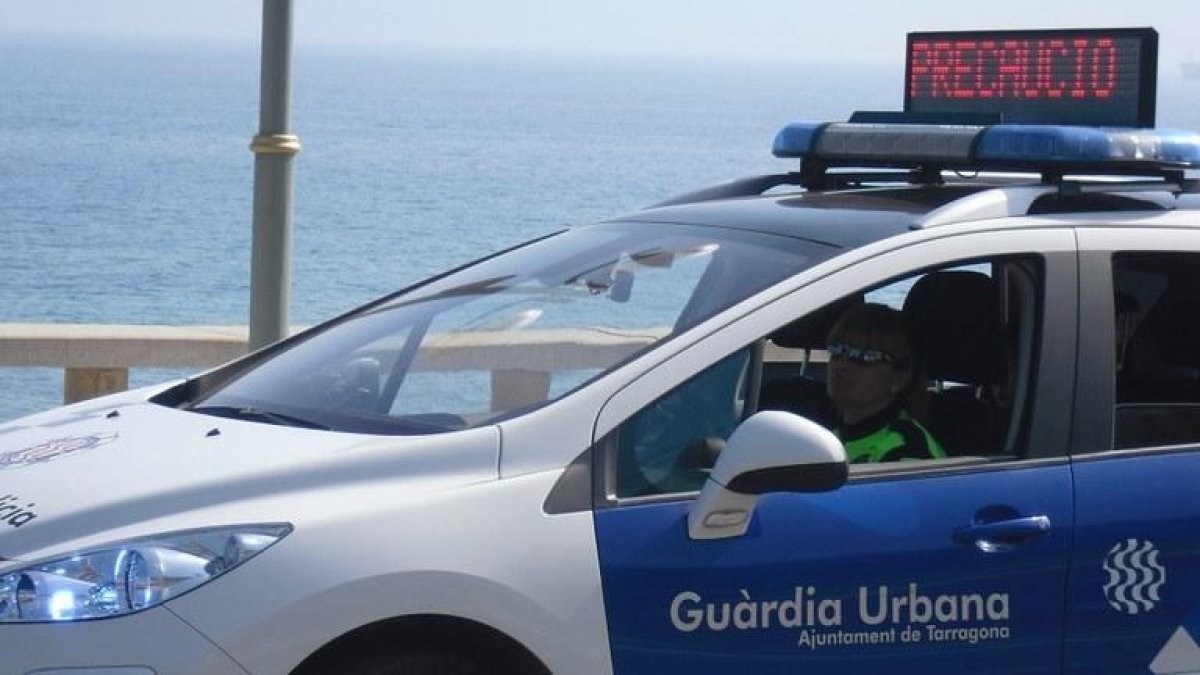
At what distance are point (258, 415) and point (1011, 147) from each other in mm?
1790

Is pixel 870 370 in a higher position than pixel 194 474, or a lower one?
higher

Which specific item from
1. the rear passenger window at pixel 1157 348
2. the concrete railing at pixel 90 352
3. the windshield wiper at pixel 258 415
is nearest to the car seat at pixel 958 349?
the rear passenger window at pixel 1157 348

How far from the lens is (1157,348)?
5418mm

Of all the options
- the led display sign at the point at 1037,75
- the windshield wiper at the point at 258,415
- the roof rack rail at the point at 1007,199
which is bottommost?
the windshield wiper at the point at 258,415

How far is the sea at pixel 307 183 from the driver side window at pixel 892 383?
3797 millimetres

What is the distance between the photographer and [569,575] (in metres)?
4.24

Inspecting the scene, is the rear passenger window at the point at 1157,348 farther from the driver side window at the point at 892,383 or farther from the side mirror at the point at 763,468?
the side mirror at the point at 763,468

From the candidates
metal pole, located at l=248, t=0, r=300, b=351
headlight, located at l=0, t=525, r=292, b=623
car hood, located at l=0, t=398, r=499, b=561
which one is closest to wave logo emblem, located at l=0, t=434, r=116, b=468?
car hood, located at l=0, t=398, r=499, b=561

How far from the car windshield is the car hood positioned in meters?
0.17

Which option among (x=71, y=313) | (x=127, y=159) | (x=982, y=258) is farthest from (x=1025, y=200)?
(x=127, y=159)

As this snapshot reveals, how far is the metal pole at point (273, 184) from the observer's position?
7340 mm

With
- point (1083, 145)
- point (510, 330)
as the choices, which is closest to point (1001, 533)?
point (1083, 145)

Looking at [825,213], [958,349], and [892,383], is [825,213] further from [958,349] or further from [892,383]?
[958,349]

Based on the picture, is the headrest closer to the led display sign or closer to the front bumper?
the led display sign
